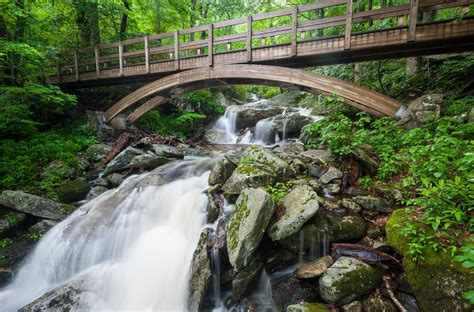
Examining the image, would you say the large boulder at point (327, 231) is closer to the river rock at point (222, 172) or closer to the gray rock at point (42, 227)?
the river rock at point (222, 172)

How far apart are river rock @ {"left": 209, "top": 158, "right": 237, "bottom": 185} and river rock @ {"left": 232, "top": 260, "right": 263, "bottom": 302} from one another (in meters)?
2.20

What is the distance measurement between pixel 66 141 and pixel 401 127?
11205mm

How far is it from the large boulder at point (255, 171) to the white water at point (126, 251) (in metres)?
0.94

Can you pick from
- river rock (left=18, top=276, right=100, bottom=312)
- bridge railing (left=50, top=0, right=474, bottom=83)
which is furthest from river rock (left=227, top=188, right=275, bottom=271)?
bridge railing (left=50, top=0, right=474, bottom=83)

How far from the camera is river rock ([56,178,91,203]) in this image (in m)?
7.15

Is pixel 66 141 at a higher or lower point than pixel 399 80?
lower

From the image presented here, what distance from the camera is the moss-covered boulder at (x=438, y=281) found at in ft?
9.21

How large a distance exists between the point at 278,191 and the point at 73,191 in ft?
20.6

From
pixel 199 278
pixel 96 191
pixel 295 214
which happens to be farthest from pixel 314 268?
pixel 96 191

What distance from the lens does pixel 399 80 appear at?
9070 millimetres

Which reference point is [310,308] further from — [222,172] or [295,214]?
[222,172]

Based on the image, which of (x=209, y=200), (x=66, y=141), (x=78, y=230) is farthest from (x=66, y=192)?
(x=209, y=200)

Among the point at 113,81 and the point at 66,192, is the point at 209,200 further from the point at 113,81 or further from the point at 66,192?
the point at 113,81

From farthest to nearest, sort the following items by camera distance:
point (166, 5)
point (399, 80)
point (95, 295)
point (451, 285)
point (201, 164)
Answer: point (166, 5), point (399, 80), point (201, 164), point (95, 295), point (451, 285)
